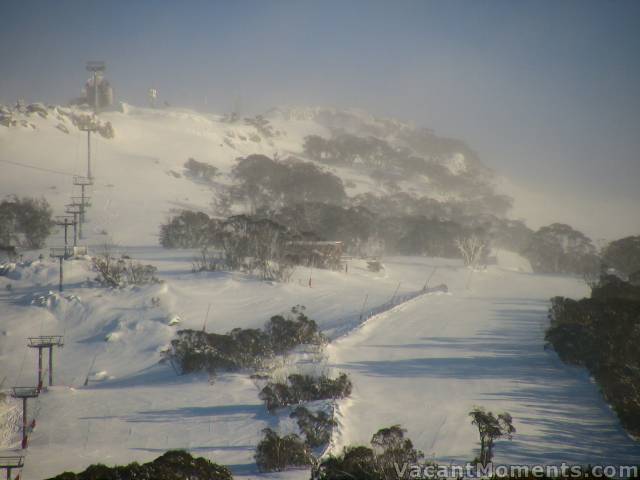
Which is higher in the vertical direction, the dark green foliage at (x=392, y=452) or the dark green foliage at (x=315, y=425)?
the dark green foliage at (x=392, y=452)

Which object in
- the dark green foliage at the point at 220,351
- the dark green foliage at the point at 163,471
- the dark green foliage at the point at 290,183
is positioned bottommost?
the dark green foliage at the point at 220,351

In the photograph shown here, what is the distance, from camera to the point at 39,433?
1620cm

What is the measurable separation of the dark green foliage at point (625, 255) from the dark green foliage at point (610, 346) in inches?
1208

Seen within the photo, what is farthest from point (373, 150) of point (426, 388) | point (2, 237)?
point (426, 388)

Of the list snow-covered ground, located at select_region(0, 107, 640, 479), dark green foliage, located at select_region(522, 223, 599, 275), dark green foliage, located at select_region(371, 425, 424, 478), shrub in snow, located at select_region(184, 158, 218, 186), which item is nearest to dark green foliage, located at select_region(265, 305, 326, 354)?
snow-covered ground, located at select_region(0, 107, 640, 479)

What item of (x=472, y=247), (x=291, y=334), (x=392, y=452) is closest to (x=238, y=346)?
Answer: (x=291, y=334)

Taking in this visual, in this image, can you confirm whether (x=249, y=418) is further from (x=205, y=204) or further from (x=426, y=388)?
(x=205, y=204)

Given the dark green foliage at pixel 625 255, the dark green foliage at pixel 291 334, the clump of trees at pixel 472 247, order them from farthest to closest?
the clump of trees at pixel 472 247 < the dark green foliage at pixel 625 255 < the dark green foliage at pixel 291 334

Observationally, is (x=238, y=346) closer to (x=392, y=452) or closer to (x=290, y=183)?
(x=392, y=452)

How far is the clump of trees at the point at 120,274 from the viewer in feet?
104

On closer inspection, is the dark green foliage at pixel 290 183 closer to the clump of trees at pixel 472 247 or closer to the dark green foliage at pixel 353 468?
the clump of trees at pixel 472 247

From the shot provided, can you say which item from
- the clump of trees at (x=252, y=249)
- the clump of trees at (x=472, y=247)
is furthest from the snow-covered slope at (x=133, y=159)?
the clump of trees at (x=472, y=247)

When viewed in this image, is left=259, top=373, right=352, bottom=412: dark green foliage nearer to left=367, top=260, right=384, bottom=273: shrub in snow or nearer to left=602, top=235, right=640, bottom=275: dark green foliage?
left=367, top=260, right=384, bottom=273: shrub in snow

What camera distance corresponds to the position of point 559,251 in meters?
62.0
